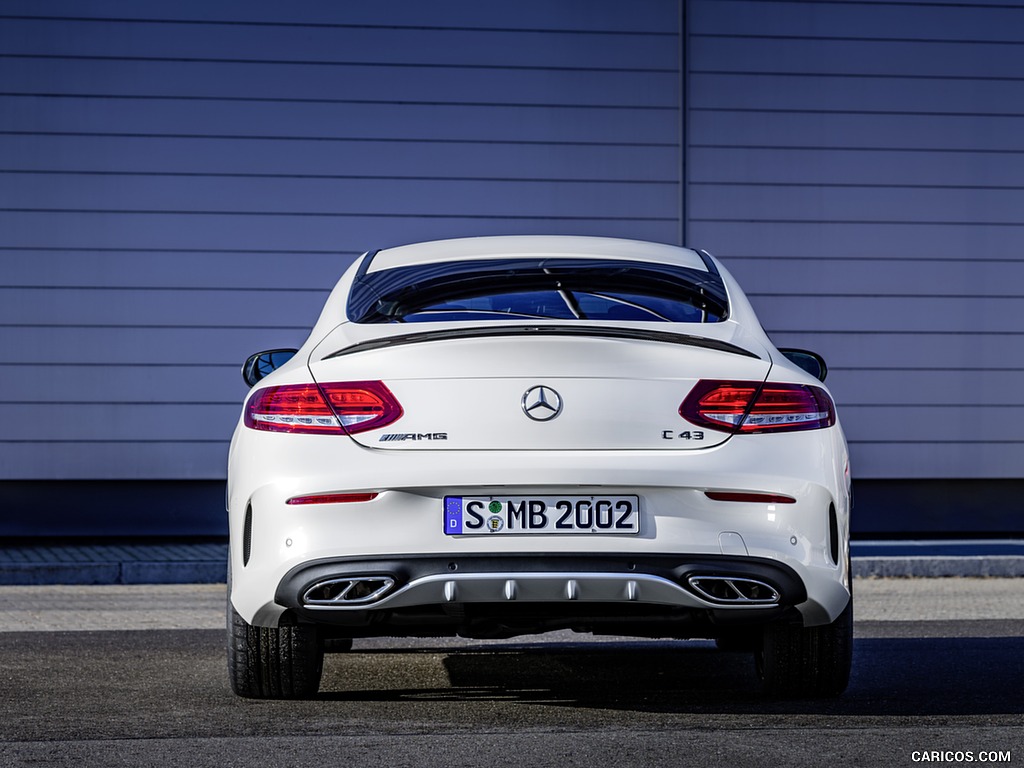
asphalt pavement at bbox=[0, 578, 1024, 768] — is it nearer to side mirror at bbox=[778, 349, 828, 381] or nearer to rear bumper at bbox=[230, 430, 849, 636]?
rear bumper at bbox=[230, 430, 849, 636]

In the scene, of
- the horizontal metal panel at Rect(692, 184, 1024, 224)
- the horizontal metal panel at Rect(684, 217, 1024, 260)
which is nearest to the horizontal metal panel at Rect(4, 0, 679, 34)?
the horizontal metal panel at Rect(692, 184, 1024, 224)

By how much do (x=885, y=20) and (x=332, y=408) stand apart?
31.1ft

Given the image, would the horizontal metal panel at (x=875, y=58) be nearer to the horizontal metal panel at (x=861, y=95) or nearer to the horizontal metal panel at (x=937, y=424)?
the horizontal metal panel at (x=861, y=95)

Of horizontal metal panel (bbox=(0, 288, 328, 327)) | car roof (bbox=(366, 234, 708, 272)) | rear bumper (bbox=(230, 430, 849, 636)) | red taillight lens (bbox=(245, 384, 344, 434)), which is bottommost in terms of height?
horizontal metal panel (bbox=(0, 288, 328, 327))

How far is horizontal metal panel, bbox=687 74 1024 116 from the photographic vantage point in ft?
42.2

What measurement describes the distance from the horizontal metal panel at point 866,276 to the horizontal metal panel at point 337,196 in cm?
86

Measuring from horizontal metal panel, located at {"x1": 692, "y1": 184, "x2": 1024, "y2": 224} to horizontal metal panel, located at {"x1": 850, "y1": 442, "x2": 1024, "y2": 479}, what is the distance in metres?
1.77

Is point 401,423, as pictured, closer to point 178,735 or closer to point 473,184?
point 178,735

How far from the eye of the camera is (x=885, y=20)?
12969mm

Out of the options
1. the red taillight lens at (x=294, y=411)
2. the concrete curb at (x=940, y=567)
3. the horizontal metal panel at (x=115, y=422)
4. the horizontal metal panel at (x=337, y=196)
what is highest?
the red taillight lens at (x=294, y=411)

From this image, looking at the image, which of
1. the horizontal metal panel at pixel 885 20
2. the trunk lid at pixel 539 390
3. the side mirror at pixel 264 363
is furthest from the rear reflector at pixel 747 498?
the horizontal metal panel at pixel 885 20

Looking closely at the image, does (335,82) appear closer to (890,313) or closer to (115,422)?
(115,422)

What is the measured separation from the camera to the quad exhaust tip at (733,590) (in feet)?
14.8

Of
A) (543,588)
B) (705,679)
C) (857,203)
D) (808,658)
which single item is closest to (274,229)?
(857,203)
